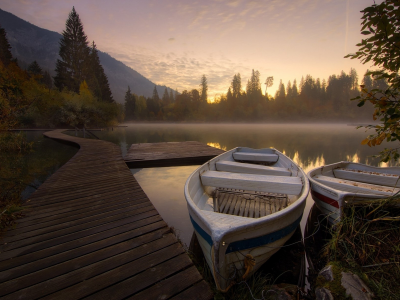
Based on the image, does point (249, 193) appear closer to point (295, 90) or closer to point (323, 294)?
point (323, 294)

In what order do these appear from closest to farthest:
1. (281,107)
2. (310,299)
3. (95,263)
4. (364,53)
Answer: (364,53), (95,263), (310,299), (281,107)

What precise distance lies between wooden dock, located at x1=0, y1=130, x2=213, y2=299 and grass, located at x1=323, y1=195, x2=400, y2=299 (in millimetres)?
1708

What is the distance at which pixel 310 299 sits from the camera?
2.10m

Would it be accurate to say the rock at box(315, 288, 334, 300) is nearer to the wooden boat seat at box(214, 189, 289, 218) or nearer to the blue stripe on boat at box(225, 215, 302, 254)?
the blue stripe on boat at box(225, 215, 302, 254)

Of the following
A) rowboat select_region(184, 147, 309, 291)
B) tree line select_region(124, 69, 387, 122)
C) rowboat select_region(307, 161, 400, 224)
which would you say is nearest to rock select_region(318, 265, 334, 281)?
rowboat select_region(184, 147, 309, 291)

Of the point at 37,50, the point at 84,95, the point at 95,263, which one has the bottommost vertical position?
the point at 95,263

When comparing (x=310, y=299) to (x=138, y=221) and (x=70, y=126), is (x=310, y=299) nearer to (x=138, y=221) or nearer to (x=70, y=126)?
(x=138, y=221)

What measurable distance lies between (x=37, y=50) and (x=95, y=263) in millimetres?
284208

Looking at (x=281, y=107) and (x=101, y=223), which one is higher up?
(x=281, y=107)

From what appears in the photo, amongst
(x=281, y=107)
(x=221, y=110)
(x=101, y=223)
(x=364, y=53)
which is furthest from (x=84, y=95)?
(x=281, y=107)

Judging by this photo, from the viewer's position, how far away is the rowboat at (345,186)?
262cm

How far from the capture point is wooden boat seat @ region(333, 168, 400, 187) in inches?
152

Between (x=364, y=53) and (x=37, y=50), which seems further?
(x=37, y=50)

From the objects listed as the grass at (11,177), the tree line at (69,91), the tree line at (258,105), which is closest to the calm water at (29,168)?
the grass at (11,177)
